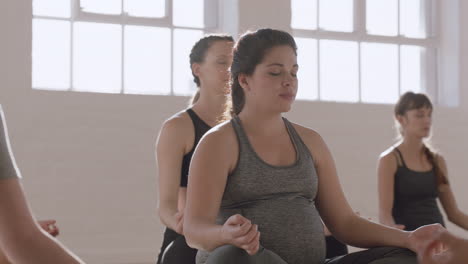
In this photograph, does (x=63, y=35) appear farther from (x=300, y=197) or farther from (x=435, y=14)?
(x=300, y=197)

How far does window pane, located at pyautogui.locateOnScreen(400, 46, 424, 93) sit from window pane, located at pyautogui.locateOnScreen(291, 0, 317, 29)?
34.0 inches

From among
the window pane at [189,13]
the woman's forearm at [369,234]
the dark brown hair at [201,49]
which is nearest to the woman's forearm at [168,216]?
the dark brown hair at [201,49]

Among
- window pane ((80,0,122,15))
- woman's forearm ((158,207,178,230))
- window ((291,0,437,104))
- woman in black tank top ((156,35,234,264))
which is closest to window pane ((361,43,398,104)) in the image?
window ((291,0,437,104))

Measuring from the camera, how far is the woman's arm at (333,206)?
2.37 meters

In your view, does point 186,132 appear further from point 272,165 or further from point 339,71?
point 339,71

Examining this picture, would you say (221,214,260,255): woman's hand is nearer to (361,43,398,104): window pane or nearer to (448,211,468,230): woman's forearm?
(448,211,468,230): woman's forearm

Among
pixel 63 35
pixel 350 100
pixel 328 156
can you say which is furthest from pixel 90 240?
pixel 328 156

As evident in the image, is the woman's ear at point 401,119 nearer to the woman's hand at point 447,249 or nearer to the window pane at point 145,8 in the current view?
the window pane at point 145,8

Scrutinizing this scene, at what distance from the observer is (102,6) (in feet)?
19.7

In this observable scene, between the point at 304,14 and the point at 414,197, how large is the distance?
2594 millimetres

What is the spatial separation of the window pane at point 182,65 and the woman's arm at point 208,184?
3801mm

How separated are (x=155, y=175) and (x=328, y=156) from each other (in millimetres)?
3440

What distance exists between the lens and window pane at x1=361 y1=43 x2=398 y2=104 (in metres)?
6.94

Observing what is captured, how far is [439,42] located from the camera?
7230mm
